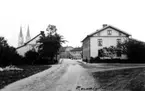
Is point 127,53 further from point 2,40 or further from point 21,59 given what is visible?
point 2,40

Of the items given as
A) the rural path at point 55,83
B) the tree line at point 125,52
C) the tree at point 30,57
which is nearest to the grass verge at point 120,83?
the rural path at point 55,83

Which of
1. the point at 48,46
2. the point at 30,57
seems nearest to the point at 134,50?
the point at 48,46

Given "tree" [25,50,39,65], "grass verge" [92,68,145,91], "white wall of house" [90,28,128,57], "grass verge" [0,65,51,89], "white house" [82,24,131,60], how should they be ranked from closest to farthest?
1. "grass verge" [92,68,145,91]
2. "grass verge" [0,65,51,89]
3. "tree" [25,50,39,65]
4. "white house" [82,24,131,60]
5. "white wall of house" [90,28,128,57]

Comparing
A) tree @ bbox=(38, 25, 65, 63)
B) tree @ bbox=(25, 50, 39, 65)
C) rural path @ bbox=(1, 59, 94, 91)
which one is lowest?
rural path @ bbox=(1, 59, 94, 91)

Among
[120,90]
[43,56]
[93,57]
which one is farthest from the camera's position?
[93,57]

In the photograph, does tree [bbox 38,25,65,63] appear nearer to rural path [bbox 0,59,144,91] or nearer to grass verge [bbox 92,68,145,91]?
rural path [bbox 0,59,144,91]

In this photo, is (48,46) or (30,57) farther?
(48,46)

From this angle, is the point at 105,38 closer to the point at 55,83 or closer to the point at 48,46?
the point at 48,46

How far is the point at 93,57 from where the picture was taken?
50938 mm

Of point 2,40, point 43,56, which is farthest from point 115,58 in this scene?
point 2,40

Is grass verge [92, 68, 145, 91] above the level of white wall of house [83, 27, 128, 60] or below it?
below

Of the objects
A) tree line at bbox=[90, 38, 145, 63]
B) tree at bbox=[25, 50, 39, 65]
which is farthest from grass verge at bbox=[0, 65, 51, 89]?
tree line at bbox=[90, 38, 145, 63]

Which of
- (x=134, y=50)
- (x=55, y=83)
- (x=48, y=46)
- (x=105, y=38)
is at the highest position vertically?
(x=105, y=38)

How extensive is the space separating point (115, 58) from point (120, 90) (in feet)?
132
